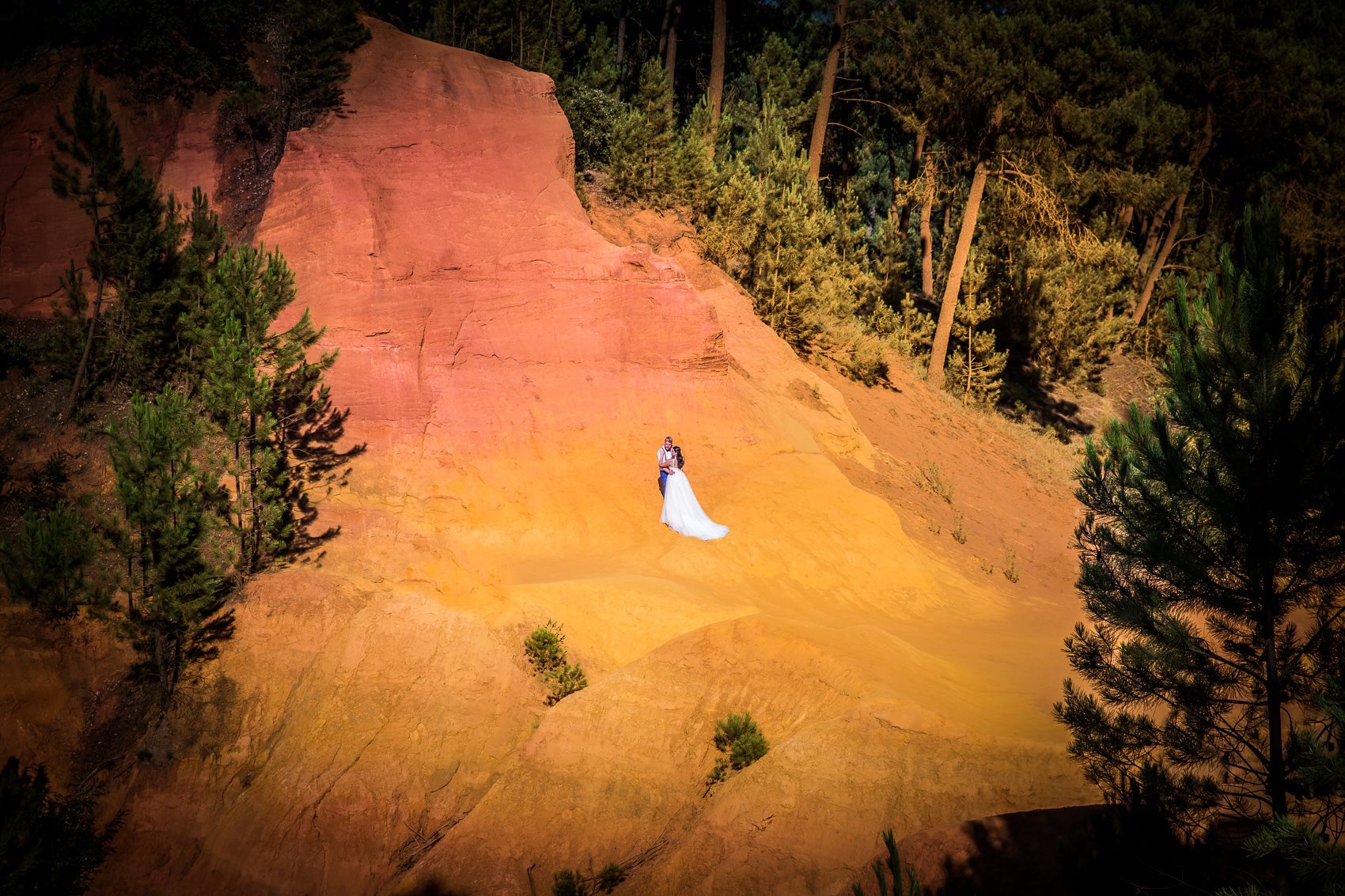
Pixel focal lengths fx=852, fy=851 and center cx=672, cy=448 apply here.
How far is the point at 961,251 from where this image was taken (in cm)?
2659

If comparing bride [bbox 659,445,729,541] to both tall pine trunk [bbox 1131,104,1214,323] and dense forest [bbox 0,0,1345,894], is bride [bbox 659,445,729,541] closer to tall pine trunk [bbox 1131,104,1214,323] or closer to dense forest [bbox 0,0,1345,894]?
dense forest [bbox 0,0,1345,894]

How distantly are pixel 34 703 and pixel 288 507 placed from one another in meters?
4.19

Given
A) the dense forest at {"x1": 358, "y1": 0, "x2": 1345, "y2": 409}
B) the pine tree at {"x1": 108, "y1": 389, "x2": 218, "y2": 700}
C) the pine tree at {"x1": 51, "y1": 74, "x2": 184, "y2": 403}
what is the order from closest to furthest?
the pine tree at {"x1": 108, "y1": 389, "x2": 218, "y2": 700} < the pine tree at {"x1": 51, "y1": 74, "x2": 184, "y2": 403} < the dense forest at {"x1": 358, "y1": 0, "x2": 1345, "y2": 409}

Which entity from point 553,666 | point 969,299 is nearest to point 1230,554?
point 553,666

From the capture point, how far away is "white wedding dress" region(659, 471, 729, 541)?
16.0 m

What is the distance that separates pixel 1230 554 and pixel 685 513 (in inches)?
381

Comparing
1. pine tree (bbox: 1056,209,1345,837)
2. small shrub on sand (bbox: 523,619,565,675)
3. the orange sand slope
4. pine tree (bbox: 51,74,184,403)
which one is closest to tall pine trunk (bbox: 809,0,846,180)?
the orange sand slope

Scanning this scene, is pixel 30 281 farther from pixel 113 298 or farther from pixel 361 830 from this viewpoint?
pixel 361 830

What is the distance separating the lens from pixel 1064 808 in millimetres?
8578

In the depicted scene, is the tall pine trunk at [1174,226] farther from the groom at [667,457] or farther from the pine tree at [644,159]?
the groom at [667,457]

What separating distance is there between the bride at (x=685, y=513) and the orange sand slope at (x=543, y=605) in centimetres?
32


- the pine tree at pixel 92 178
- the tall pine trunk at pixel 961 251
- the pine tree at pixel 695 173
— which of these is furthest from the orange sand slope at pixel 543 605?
the tall pine trunk at pixel 961 251

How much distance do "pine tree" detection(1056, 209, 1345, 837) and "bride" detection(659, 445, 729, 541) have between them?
8309 millimetres

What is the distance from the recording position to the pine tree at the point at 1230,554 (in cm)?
701
